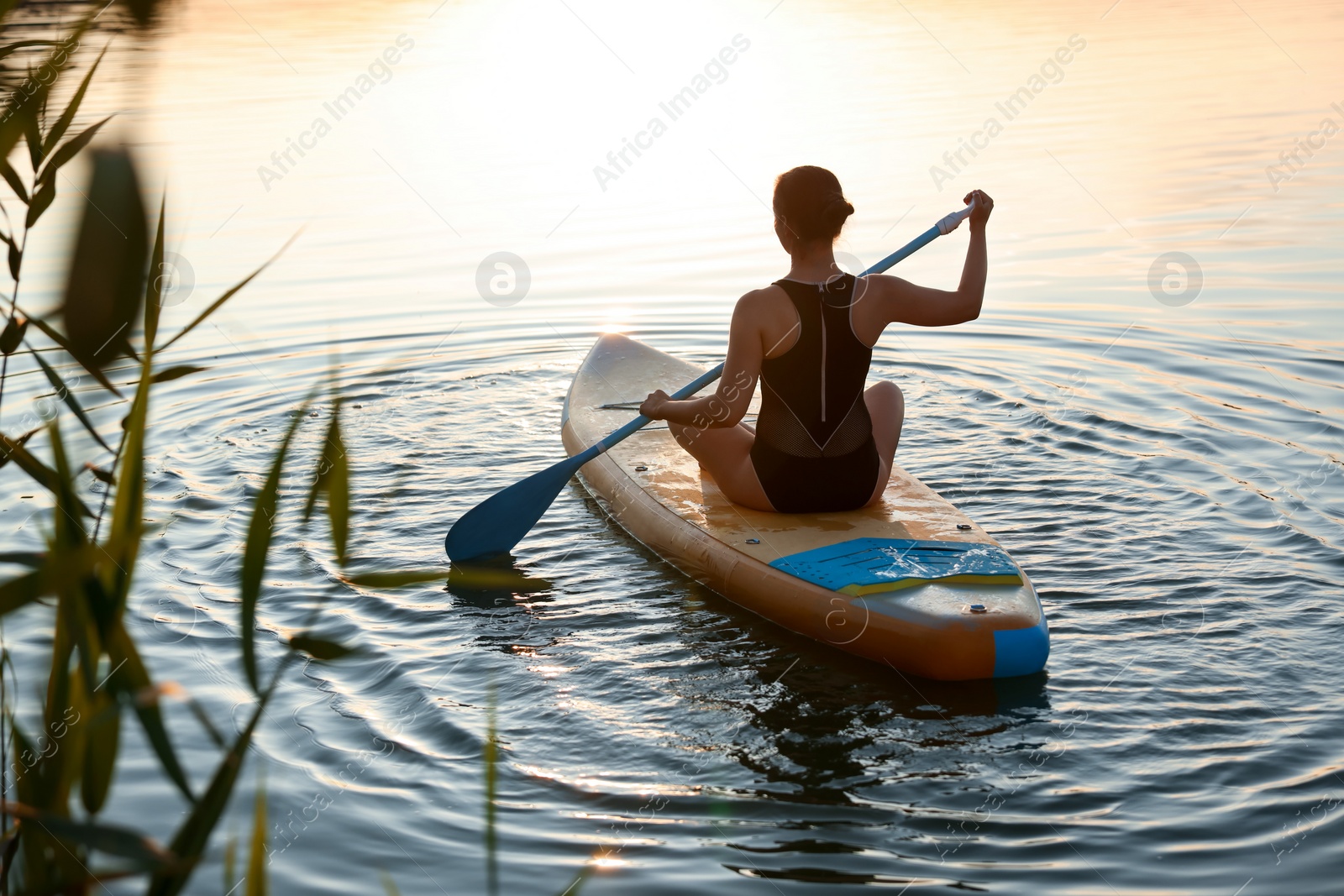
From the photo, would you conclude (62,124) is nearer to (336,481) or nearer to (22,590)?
(336,481)

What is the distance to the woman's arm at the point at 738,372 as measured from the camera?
12.1ft

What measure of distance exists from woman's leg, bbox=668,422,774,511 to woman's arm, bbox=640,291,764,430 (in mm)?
125

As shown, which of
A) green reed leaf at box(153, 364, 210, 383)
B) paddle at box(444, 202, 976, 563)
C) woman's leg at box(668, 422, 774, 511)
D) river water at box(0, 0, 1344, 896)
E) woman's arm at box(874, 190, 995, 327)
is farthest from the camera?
paddle at box(444, 202, 976, 563)

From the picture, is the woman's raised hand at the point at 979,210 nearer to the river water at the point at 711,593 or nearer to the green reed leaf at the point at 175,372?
the river water at the point at 711,593

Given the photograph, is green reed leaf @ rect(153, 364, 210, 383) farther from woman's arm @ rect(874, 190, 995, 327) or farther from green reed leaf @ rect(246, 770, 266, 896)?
woman's arm @ rect(874, 190, 995, 327)

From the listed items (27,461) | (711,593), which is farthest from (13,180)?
(711,593)

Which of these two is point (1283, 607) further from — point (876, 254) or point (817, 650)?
point (876, 254)

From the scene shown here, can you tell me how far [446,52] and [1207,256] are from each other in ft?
46.0

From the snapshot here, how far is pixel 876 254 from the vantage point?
814cm

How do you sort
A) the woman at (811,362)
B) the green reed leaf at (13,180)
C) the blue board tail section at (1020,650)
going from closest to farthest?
the green reed leaf at (13,180) < the blue board tail section at (1020,650) < the woman at (811,362)

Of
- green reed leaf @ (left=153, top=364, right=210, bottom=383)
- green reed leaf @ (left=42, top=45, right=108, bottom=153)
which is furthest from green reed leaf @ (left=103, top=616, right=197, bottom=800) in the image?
green reed leaf @ (left=42, top=45, right=108, bottom=153)

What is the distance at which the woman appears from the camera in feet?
12.0

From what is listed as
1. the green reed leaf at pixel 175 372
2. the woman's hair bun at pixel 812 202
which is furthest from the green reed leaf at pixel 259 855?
the woman's hair bun at pixel 812 202

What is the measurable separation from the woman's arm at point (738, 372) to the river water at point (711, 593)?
0.60 meters
